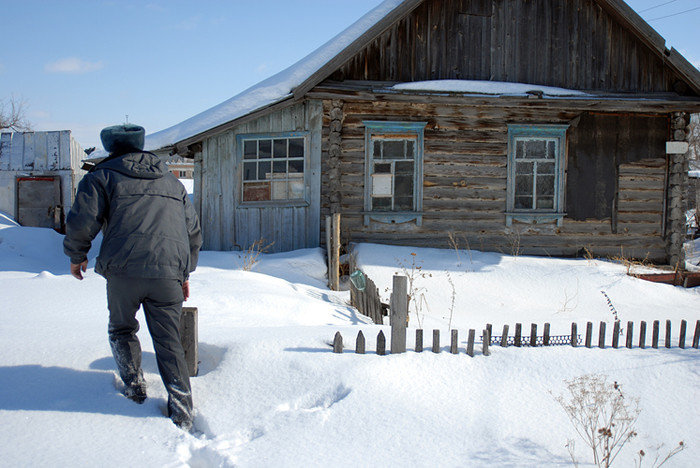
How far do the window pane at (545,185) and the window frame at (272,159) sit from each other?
4.68 meters

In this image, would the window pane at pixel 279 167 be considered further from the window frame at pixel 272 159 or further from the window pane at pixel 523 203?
the window pane at pixel 523 203

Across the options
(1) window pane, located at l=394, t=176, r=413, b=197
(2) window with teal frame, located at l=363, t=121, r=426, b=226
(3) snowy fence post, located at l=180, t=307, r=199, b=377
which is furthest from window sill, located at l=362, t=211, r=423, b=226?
(3) snowy fence post, located at l=180, t=307, r=199, b=377

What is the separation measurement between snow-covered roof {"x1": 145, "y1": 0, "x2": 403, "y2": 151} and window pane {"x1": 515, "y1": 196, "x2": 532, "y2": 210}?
177 inches

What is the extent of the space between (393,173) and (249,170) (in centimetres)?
293

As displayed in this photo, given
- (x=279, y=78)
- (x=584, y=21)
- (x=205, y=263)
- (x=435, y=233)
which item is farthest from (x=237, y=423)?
(x=584, y=21)

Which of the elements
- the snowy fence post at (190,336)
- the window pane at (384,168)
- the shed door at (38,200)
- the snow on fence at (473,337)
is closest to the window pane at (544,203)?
the window pane at (384,168)

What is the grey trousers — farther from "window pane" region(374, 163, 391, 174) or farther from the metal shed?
the metal shed

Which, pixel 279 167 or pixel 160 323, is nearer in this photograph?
pixel 160 323

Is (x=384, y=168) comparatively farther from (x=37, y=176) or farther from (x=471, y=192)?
(x=37, y=176)

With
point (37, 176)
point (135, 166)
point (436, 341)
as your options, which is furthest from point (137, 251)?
point (37, 176)

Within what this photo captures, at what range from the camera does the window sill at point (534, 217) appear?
1030cm

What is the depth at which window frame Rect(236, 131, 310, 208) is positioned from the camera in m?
10.0

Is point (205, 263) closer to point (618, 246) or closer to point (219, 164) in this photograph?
point (219, 164)

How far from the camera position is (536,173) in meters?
10.4
